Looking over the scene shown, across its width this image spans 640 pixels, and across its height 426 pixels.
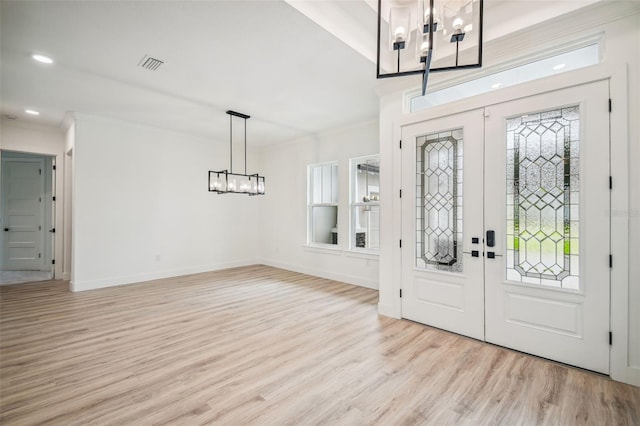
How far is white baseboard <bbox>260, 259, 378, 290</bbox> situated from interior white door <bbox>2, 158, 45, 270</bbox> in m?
5.50

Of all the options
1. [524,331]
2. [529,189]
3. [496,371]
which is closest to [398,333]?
[496,371]

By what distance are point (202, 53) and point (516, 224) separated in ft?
12.2

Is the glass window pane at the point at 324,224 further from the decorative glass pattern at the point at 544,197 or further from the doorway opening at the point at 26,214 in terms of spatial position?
the doorway opening at the point at 26,214

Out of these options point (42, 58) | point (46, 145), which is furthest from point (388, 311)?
point (46, 145)

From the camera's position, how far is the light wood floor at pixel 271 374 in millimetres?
1935

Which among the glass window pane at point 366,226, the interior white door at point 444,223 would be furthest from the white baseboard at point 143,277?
the interior white door at point 444,223

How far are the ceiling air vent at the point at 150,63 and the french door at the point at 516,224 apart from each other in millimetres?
3008

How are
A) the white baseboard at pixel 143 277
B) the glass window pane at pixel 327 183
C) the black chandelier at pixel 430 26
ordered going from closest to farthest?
the black chandelier at pixel 430 26 < the white baseboard at pixel 143 277 < the glass window pane at pixel 327 183

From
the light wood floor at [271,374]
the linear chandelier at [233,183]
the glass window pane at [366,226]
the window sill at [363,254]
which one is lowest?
the light wood floor at [271,374]

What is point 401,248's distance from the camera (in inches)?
142

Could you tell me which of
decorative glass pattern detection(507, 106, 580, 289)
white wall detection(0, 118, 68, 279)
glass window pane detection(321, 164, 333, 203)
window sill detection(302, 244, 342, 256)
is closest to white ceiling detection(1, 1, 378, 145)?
white wall detection(0, 118, 68, 279)

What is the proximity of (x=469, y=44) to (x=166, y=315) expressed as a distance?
15.9ft

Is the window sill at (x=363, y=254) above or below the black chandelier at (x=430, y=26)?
below

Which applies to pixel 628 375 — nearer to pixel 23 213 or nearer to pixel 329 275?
pixel 329 275
